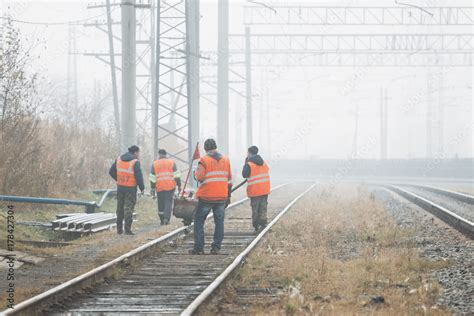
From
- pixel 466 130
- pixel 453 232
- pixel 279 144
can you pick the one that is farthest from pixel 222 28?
pixel 279 144

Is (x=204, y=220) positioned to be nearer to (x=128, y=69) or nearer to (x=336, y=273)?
(x=336, y=273)

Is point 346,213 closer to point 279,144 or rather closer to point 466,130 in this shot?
point 466,130

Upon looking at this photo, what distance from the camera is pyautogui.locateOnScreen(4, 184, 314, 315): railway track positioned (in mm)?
8219

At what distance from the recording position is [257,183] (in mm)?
16047

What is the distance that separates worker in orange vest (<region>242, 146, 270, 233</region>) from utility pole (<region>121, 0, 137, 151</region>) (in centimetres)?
641

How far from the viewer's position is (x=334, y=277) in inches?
413

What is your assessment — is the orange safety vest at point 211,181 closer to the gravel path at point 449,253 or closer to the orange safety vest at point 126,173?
the orange safety vest at point 126,173

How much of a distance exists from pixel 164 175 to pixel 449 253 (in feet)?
22.3

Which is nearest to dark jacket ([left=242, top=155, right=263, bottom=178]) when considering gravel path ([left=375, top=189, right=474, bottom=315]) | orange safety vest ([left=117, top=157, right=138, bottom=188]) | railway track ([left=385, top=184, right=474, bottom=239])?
orange safety vest ([left=117, top=157, right=138, bottom=188])

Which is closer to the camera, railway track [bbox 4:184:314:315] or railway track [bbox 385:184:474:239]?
railway track [bbox 4:184:314:315]

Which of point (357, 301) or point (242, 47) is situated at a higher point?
point (242, 47)

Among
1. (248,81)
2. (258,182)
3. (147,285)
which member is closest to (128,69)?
(258,182)

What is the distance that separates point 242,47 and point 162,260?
46.2m

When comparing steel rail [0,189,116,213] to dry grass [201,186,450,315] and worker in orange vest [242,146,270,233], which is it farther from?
dry grass [201,186,450,315]
